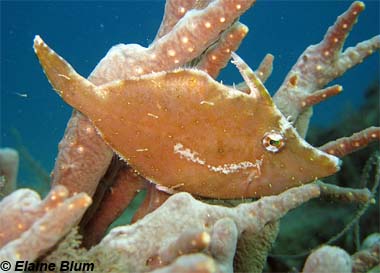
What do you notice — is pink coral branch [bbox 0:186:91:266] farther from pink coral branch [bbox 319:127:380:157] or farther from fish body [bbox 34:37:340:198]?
pink coral branch [bbox 319:127:380:157]

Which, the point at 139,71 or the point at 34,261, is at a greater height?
the point at 139,71

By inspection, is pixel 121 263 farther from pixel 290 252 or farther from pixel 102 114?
pixel 290 252

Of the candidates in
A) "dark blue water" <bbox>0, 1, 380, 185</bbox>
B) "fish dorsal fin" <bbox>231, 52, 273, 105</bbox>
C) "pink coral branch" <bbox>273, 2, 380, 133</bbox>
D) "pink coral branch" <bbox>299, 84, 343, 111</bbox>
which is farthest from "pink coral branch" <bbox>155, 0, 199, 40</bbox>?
"dark blue water" <bbox>0, 1, 380, 185</bbox>

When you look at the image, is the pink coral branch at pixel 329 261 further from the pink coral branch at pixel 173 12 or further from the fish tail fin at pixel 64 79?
the pink coral branch at pixel 173 12

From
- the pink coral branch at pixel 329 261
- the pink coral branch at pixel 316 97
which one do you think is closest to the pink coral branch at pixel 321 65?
the pink coral branch at pixel 316 97

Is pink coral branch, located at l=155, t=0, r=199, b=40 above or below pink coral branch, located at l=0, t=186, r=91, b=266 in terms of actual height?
above

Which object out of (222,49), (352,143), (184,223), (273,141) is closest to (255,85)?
(273,141)

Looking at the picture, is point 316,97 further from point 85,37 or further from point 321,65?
point 85,37

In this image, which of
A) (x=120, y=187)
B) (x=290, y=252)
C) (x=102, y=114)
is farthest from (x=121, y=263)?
(x=290, y=252)
